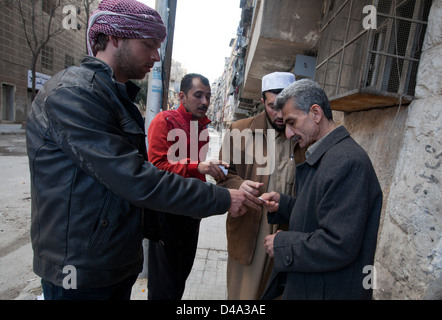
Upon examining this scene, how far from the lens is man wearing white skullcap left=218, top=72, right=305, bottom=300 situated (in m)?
2.14

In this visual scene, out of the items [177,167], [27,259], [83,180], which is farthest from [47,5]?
[83,180]

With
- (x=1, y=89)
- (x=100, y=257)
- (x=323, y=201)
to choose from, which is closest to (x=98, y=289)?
(x=100, y=257)

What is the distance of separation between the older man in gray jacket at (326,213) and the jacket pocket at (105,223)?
0.88 m

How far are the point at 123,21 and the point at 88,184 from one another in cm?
90

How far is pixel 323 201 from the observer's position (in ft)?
4.36

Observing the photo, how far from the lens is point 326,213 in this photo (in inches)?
52.1

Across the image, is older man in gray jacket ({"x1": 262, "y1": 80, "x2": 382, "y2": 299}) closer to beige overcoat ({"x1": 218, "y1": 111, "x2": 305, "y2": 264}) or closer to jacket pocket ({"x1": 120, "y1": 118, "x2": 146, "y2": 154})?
beige overcoat ({"x1": 218, "y1": 111, "x2": 305, "y2": 264})

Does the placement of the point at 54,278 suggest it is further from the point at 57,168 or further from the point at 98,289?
the point at 57,168

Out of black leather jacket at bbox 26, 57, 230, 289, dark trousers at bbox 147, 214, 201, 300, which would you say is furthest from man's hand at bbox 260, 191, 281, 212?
dark trousers at bbox 147, 214, 201, 300

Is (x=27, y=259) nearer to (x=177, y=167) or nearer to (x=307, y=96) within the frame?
(x=177, y=167)

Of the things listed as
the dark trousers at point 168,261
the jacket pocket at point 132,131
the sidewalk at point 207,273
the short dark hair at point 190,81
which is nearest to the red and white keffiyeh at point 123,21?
the jacket pocket at point 132,131

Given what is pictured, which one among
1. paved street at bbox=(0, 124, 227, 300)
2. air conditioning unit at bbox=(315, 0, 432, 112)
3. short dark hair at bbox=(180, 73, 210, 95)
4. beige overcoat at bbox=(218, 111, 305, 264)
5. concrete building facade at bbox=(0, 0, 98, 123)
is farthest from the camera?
concrete building facade at bbox=(0, 0, 98, 123)

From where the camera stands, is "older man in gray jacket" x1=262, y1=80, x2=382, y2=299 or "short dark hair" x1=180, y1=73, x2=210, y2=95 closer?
"older man in gray jacket" x1=262, y1=80, x2=382, y2=299

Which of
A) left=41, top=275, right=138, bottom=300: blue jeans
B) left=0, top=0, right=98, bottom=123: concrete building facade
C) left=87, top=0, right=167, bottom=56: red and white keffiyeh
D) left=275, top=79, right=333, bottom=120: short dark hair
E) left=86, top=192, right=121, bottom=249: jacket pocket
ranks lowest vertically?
left=41, top=275, right=138, bottom=300: blue jeans
